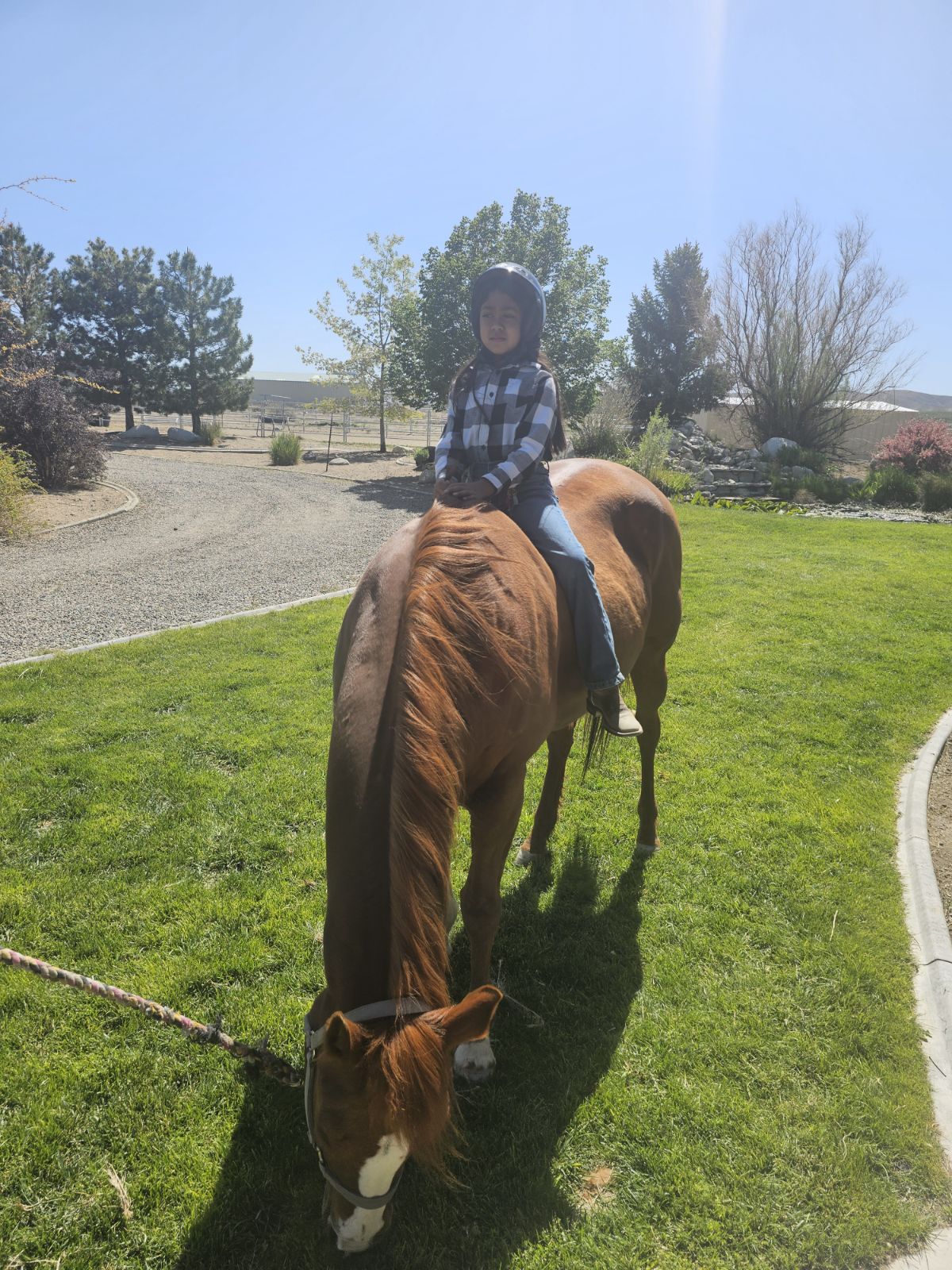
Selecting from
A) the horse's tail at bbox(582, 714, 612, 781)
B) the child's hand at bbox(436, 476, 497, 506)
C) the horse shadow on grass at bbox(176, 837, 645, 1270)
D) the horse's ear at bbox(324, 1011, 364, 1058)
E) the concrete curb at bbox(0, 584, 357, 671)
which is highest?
the child's hand at bbox(436, 476, 497, 506)

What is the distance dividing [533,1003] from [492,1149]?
2.16 ft

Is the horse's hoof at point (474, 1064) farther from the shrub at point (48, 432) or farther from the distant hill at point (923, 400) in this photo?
the distant hill at point (923, 400)

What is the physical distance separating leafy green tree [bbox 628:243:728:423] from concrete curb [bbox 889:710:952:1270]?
87.3 ft

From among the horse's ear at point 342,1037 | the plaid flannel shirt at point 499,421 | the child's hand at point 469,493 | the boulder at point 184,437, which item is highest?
the boulder at point 184,437

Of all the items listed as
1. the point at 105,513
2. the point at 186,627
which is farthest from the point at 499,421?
the point at 105,513

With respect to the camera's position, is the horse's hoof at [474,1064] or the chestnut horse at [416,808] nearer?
the chestnut horse at [416,808]

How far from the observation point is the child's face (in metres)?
3.19

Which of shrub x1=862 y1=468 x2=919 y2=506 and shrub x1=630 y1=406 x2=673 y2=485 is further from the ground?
shrub x1=630 y1=406 x2=673 y2=485

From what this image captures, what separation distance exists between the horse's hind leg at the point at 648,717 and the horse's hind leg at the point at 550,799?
50cm

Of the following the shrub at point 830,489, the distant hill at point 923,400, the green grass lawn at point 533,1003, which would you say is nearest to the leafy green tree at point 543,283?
the shrub at point 830,489

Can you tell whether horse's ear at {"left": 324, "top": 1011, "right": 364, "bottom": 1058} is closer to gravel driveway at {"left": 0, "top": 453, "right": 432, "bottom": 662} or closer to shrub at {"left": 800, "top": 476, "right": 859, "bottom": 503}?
gravel driveway at {"left": 0, "top": 453, "right": 432, "bottom": 662}

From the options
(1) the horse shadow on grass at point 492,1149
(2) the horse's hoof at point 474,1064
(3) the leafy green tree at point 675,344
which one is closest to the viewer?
(1) the horse shadow on grass at point 492,1149

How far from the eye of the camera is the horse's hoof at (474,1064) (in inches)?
100

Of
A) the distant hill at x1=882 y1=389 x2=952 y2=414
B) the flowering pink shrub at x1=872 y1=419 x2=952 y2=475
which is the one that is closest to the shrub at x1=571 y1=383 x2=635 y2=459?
the flowering pink shrub at x1=872 y1=419 x2=952 y2=475
